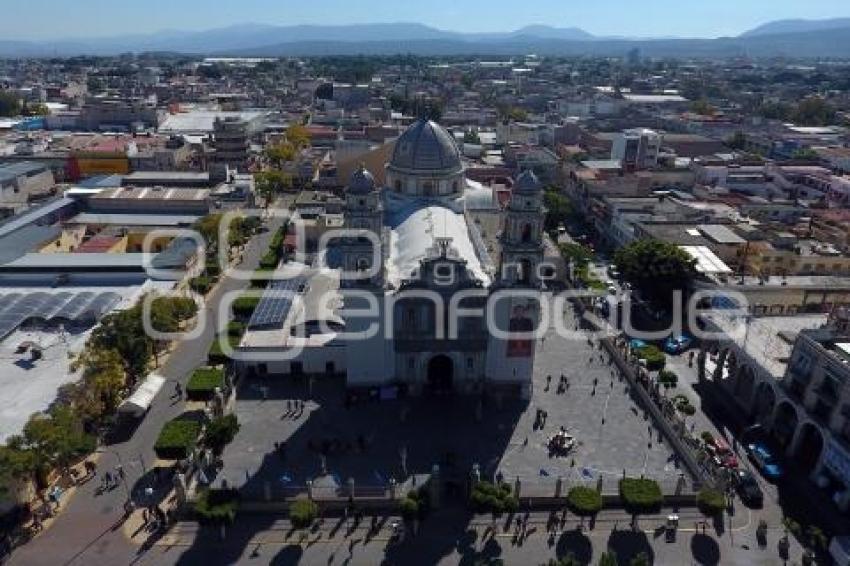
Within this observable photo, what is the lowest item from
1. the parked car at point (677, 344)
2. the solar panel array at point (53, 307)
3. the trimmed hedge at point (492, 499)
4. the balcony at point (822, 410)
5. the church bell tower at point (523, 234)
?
the parked car at point (677, 344)

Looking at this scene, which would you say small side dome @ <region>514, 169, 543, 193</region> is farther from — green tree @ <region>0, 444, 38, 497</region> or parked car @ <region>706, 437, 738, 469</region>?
green tree @ <region>0, 444, 38, 497</region>

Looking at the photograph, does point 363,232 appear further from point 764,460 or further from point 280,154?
point 280,154

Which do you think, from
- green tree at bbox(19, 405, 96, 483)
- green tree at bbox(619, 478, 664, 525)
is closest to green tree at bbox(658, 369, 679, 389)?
green tree at bbox(619, 478, 664, 525)

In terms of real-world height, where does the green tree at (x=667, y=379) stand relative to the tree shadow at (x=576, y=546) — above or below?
above

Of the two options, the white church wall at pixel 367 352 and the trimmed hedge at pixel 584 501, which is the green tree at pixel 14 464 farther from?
the trimmed hedge at pixel 584 501

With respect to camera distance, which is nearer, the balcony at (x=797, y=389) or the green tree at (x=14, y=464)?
the green tree at (x=14, y=464)

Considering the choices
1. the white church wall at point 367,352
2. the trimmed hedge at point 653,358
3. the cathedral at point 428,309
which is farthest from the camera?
the trimmed hedge at point 653,358

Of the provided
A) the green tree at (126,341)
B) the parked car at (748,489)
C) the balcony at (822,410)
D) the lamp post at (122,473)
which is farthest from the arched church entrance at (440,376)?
the balcony at (822,410)

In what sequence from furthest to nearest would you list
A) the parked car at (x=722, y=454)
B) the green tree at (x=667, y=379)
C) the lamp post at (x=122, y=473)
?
the green tree at (x=667, y=379), the parked car at (x=722, y=454), the lamp post at (x=122, y=473)
